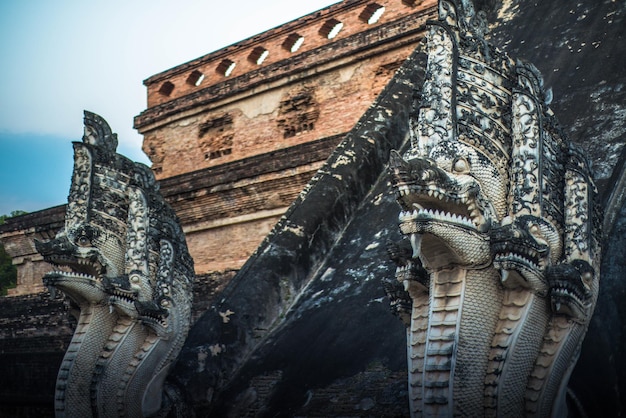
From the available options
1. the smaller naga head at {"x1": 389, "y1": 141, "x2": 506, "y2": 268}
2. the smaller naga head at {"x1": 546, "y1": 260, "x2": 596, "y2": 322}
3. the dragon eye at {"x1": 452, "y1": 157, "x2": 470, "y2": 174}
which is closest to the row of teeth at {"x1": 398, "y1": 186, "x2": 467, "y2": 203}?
the smaller naga head at {"x1": 389, "y1": 141, "x2": 506, "y2": 268}

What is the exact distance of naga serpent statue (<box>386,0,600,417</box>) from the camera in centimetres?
354

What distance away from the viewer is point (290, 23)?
11.8m

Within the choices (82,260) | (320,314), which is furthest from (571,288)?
(82,260)

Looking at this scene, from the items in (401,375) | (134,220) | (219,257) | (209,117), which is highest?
(209,117)

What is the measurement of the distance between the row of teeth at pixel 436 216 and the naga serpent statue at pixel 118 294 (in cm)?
207

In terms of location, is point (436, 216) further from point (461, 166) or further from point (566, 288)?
point (566, 288)

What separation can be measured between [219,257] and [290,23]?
327 centimetres

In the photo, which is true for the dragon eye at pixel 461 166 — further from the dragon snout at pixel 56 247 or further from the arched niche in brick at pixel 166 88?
the arched niche in brick at pixel 166 88

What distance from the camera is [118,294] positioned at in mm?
5105

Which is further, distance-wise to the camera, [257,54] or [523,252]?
[257,54]

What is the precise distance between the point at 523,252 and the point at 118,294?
7.99 feet

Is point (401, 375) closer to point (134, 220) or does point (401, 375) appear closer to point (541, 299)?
point (541, 299)

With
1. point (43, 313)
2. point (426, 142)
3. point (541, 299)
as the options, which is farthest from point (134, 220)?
point (43, 313)

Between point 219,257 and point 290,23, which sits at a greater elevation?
point 290,23
